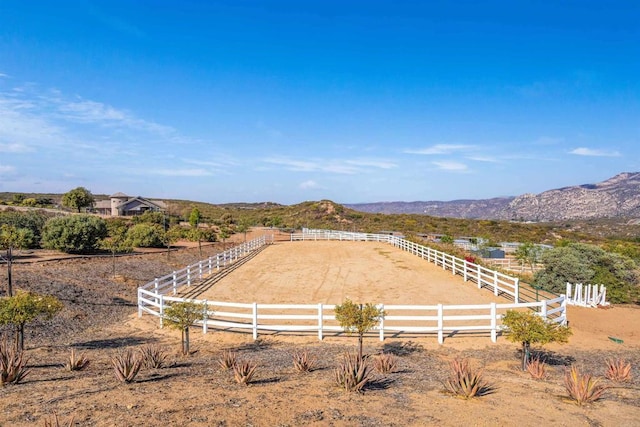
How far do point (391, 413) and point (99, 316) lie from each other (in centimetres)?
1225

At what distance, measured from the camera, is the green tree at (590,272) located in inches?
885

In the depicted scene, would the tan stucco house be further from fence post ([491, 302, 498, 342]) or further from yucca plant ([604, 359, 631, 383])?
yucca plant ([604, 359, 631, 383])

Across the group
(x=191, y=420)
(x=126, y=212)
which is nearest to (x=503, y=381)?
(x=191, y=420)

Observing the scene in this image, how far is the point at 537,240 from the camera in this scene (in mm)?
67000

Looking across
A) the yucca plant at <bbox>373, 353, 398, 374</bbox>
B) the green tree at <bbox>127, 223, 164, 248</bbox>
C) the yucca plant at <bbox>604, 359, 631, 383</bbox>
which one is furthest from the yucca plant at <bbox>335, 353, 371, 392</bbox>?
the green tree at <bbox>127, 223, 164, 248</bbox>

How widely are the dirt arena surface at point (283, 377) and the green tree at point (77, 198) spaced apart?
204 ft

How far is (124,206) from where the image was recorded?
78000 mm

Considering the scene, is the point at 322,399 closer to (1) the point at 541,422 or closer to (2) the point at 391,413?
(2) the point at 391,413

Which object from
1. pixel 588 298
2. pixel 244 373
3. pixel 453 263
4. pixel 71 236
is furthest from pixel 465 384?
pixel 71 236

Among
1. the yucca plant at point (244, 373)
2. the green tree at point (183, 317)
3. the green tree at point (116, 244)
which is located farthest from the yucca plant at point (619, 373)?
the green tree at point (116, 244)

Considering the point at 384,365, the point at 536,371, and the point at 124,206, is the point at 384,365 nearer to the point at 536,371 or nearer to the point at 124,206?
the point at 536,371

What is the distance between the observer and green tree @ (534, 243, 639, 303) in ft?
73.8

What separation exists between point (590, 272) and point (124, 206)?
75589 mm

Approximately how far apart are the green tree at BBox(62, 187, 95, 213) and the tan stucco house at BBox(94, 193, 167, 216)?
456cm
